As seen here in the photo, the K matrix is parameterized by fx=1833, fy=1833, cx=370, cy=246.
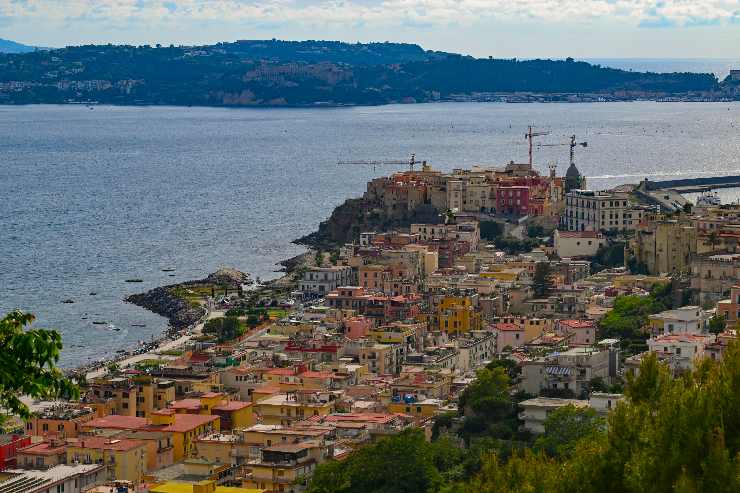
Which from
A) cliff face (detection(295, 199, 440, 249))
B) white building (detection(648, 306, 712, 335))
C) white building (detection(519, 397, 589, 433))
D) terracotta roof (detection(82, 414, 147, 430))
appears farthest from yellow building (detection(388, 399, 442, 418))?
cliff face (detection(295, 199, 440, 249))

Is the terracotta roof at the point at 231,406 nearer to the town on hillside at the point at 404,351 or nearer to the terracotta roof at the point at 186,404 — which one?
the town on hillside at the point at 404,351

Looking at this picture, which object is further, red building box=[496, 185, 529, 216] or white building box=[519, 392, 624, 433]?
red building box=[496, 185, 529, 216]

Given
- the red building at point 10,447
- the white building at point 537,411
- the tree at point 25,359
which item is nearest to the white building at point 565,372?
the white building at point 537,411

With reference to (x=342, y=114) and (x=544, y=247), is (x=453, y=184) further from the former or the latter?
(x=342, y=114)

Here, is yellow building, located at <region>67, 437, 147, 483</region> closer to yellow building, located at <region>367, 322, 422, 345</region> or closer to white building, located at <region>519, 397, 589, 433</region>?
white building, located at <region>519, 397, 589, 433</region>

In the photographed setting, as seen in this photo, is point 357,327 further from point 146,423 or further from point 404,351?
point 146,423

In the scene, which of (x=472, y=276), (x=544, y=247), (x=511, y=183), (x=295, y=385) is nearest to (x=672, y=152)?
(x=511, y=183)
